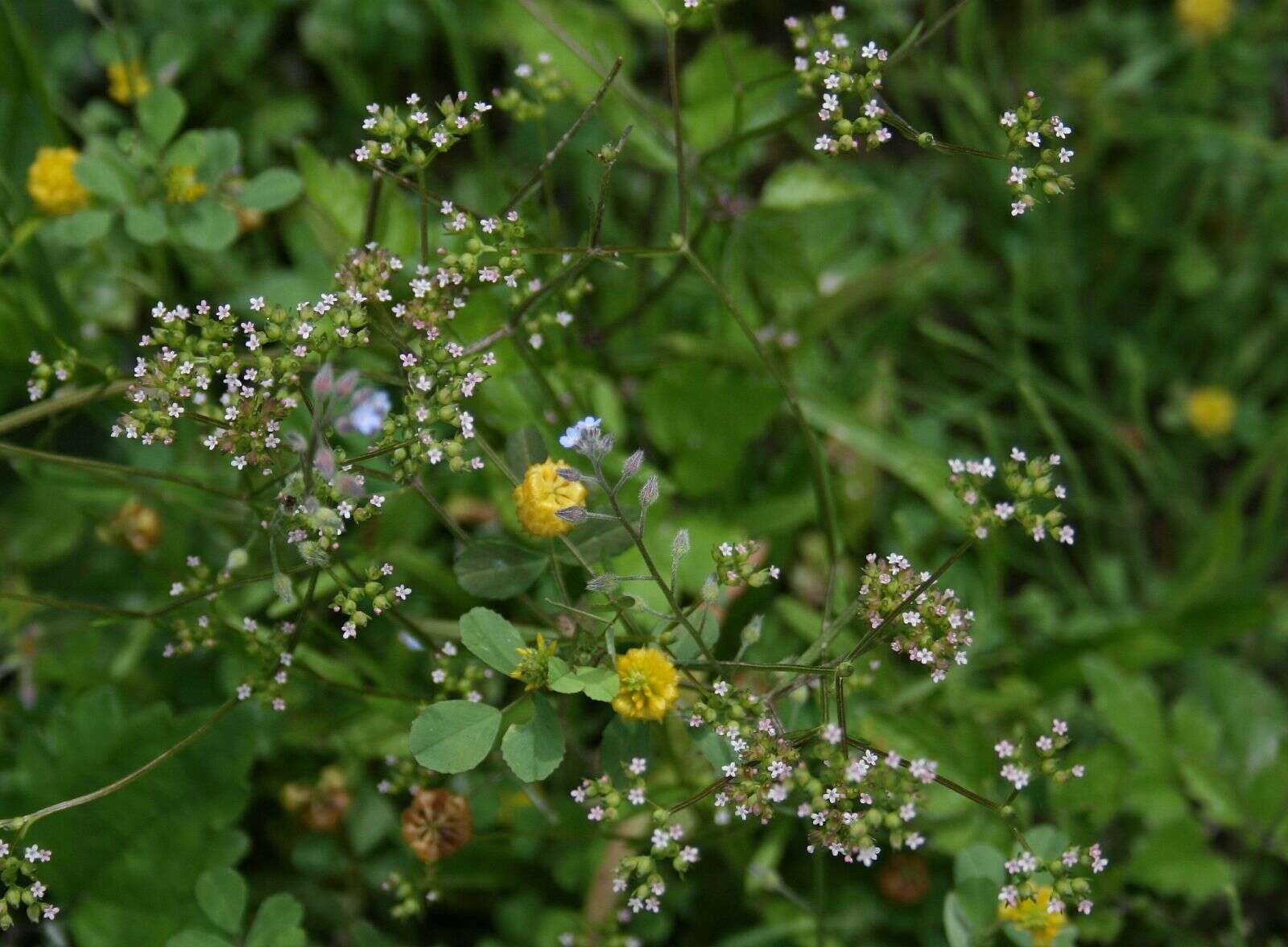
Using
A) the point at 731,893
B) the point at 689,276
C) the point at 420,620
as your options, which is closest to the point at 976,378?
the point at 689,276

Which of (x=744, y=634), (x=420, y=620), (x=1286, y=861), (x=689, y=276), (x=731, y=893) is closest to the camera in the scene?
(x=744, y=634)

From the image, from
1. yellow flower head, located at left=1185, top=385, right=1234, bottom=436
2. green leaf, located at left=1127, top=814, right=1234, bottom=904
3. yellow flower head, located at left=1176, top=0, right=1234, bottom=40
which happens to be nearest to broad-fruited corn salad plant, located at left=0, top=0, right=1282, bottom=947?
green leaf, located at left=1127, top=814, right=1234, bottom=904

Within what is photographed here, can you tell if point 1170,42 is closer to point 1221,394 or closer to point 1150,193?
point 1150,193

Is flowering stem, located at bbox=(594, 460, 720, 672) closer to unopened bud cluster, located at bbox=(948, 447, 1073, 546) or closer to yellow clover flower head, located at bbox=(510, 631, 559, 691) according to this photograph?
yellow clover flower head, located at bbox=(510, 631, 559, 691)

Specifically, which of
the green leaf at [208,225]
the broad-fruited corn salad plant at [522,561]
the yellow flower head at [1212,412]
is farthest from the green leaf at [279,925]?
the yellow flower head at [1212,412]

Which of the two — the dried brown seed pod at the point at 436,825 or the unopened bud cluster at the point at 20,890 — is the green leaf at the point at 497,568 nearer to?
the dried brown seed pod at the point at 436,825

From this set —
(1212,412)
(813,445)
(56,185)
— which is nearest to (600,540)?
(813,445)
